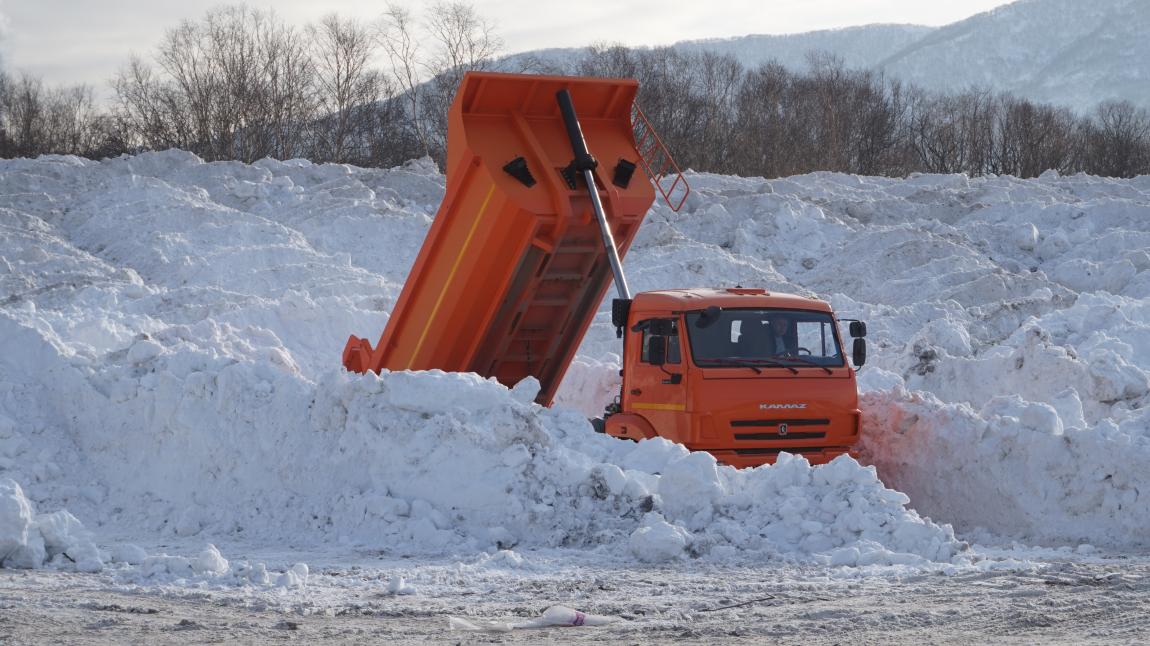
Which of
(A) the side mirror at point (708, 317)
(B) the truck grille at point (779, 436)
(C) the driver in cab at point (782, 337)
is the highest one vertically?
(A) the side mirror at point (708, 317)

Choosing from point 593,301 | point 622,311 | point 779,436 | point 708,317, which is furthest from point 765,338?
point 593,301

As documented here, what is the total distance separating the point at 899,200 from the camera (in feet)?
104

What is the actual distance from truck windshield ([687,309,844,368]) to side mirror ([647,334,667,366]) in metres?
0.23

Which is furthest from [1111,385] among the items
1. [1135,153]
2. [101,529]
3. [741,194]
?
[1135,153]

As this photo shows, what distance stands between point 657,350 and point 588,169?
1726mm

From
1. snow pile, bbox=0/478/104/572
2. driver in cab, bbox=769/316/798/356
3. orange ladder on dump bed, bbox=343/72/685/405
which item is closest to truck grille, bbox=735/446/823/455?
driver in cab, bbox=769/316/798/356

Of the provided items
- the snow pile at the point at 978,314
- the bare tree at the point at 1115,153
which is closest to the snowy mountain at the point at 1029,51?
the bare tree at the point at 1115,153

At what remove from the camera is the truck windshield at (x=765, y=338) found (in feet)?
36.1

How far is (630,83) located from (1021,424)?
4517 mm

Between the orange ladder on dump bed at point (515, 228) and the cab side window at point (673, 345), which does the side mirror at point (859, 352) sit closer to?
the cab side window at point (673, 345)

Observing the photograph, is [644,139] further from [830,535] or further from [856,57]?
[856,57]

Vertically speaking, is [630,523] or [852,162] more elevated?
[852,162]

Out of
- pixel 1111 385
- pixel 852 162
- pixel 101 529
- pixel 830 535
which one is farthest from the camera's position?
pixel 852 162

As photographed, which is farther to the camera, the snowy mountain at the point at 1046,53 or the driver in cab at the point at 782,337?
the snowy mountain at the point at 1046,53
